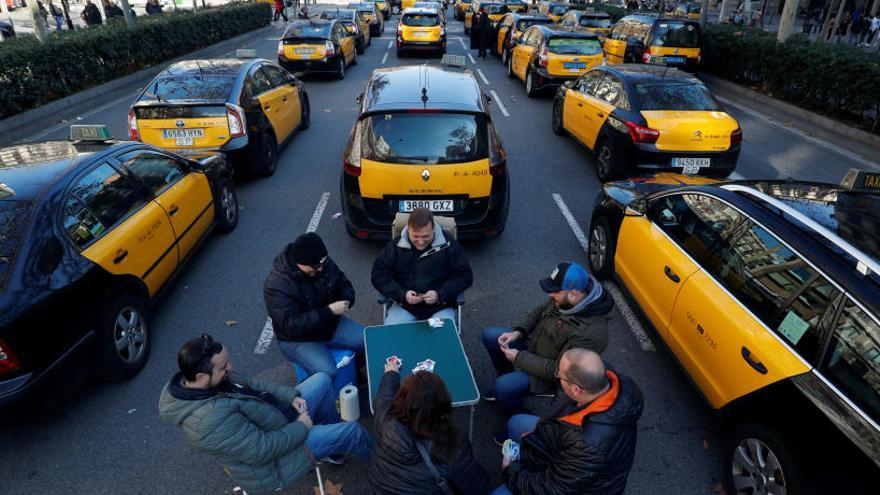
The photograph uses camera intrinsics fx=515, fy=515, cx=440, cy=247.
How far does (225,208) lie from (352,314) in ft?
8.49

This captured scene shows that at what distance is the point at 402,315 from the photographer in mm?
4145

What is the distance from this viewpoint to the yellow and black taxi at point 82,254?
3.25m

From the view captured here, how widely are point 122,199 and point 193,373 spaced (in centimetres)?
275

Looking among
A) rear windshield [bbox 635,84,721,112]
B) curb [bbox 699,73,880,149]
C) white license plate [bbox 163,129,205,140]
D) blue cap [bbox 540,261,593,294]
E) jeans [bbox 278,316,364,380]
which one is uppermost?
rear windshield [bbox 635,84,721,112]

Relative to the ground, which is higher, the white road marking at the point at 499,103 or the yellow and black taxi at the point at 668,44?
the yellow and black taxi at the point at 668,44

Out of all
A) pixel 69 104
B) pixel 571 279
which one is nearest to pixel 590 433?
pixel 571 279

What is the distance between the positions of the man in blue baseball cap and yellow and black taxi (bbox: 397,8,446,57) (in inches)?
650

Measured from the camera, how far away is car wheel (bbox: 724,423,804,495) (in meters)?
2.70

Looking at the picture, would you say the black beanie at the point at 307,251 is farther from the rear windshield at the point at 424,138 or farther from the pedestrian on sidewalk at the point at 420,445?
the rear windshield at the point at 424,138

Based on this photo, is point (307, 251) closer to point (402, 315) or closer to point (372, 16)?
point (402, 315)

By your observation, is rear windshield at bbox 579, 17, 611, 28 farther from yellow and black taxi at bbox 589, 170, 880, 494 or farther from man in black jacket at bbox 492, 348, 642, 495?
man in black jacket at bbox 492, 348, 642, 495

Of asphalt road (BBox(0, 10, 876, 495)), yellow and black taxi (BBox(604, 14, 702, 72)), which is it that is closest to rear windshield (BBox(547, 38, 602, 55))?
yellow and black taxi (BBox(604, 14, 702, 72))

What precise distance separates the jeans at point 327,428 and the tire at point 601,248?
10.3 feet

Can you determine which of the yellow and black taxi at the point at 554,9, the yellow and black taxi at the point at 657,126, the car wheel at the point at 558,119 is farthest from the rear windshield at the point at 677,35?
the yellow and black taxi at the point at 554,9
